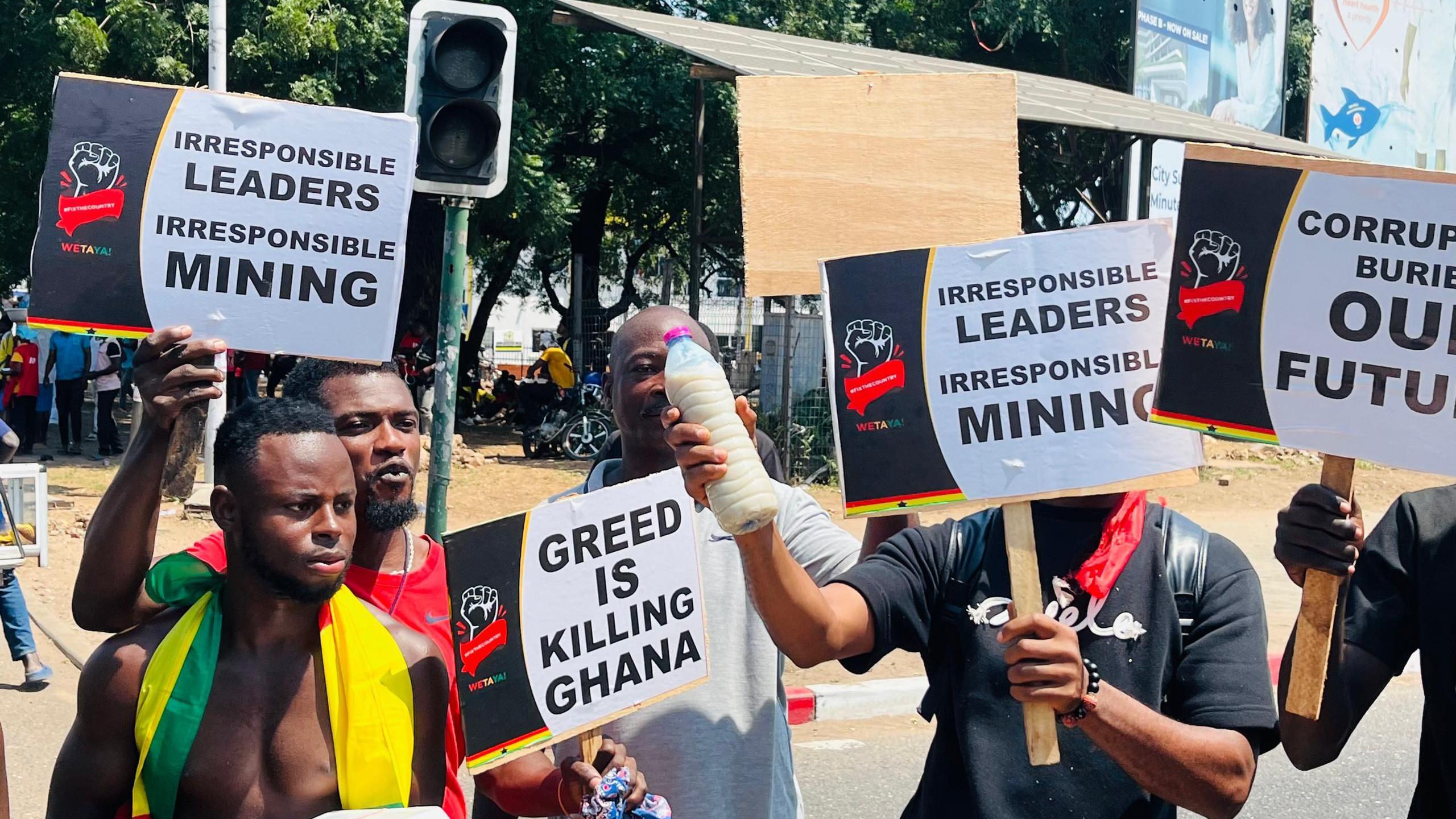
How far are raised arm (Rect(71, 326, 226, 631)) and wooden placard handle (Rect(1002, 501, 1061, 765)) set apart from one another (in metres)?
1.42

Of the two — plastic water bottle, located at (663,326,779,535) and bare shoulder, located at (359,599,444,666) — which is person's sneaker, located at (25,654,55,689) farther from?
plastic water bottle, located at (663,326,779,535)

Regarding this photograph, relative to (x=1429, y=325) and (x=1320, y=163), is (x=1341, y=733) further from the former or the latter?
(x=1320, y=163)

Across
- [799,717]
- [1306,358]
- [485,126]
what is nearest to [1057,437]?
[1306,358]

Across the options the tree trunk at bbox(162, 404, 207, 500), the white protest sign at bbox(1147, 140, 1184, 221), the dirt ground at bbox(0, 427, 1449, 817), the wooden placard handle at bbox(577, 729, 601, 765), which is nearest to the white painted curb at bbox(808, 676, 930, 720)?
the dirt ground at bbox(0, 427, 1449, 817)

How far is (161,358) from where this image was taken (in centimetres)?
264

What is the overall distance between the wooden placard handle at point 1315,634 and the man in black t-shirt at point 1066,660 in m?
0.08

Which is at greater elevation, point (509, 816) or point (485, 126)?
point (485, 126)

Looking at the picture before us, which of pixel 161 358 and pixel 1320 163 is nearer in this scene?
pixel 1320 163

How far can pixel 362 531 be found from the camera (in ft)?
9.62

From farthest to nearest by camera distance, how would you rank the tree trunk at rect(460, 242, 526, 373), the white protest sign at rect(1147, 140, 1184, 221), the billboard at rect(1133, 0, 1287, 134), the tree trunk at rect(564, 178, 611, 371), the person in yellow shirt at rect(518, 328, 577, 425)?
the tree trunk at rect(460, 242, 526, 373)
the tree trunk at rect(564, 178, 611, 371)
the billboard at rect(1133, 0, 1287, 134)
the white protest sign at rect(1147, 140, 1184, 221)
the person in yellow shirt at rect(518, 328, 577, 425)

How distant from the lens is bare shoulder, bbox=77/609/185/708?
2.38 metres

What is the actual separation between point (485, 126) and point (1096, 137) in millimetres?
19210

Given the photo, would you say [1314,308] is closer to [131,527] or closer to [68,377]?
[131,527]

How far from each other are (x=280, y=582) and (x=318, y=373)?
2.68 feet
